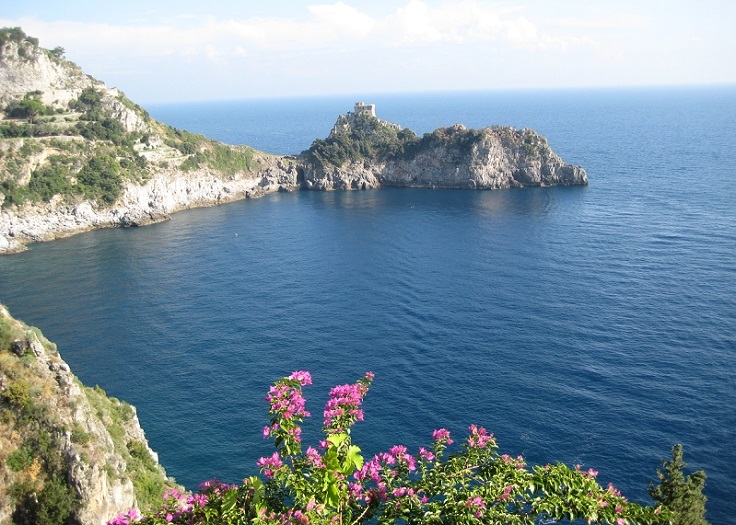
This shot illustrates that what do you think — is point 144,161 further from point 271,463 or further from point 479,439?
point 479,439

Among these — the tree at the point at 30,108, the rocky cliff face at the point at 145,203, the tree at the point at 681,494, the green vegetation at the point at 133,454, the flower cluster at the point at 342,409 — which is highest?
the tree at the point at 30,108

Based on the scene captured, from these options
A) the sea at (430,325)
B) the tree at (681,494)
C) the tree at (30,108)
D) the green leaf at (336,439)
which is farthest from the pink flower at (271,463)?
the tree at (30,108)

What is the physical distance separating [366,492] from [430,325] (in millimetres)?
55067

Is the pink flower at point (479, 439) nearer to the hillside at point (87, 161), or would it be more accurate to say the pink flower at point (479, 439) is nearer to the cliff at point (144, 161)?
the hillside at point (87, 161)

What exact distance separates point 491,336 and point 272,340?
25.2 meters

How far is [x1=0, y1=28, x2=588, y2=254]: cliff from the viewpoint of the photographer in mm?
113312

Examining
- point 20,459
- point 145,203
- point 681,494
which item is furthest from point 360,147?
point 681,494

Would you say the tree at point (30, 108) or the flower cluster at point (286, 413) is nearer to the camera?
the flower cluster at point (286, 413)

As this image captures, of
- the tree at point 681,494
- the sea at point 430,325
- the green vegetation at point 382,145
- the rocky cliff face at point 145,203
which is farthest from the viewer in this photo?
the green vegetation at point 382,145

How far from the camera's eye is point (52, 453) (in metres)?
34.4

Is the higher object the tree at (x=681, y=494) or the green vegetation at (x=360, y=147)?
the green vegetation at (x=360, y=147)

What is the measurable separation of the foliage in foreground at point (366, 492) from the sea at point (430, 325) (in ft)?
111

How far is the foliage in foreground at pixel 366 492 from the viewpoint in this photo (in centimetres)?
1211

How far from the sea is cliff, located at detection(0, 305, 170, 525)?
942cm
